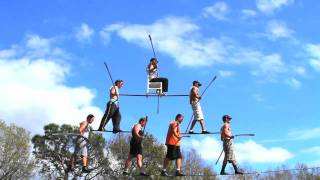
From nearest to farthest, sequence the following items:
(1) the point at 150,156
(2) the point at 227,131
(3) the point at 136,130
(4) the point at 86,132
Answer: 1. (4) the point at 86,132
2. (3) the point at 136,130
3. (2) the point at 227,131
4. (1) the point at 150,156

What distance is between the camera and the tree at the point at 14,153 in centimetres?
4622

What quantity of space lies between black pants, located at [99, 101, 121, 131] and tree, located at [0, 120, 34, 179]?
29.6 meters

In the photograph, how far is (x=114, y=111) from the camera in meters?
18.1

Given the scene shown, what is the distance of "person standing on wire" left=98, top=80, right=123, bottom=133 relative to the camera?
18.0 m

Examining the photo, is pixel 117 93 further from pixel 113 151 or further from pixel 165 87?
pixel 113 151

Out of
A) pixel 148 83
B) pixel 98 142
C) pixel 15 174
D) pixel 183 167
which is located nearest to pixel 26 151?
pixel 15 174

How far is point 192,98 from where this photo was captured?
731 inches

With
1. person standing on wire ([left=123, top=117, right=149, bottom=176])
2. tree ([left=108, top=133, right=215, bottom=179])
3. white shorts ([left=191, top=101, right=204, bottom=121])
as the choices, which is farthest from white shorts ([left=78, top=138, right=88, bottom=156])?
tree ([left=108, top=133, right=215, bottom=179])

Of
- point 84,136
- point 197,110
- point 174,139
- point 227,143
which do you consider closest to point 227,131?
point 227,143

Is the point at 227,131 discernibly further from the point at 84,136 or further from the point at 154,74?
the point at 84,136

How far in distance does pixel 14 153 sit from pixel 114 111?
30.5 meters

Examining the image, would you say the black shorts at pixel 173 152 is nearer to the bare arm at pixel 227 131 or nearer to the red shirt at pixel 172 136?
the red shirt at pixel 172 136

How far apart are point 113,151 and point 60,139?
4299mm

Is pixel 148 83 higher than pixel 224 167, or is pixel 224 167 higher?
pixel 148 83
